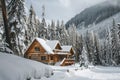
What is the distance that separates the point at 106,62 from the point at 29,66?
277 ft

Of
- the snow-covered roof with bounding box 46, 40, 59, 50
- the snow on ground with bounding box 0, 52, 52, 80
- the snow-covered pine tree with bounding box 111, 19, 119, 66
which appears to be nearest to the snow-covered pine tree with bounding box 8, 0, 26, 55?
the snow-covered roof with bounding box 46, 40, 59, 50

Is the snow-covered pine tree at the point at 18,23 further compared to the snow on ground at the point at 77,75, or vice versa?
the snow-covered pine tree at the point at 18,23

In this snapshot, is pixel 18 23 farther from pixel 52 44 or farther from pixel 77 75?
pixel 52 44

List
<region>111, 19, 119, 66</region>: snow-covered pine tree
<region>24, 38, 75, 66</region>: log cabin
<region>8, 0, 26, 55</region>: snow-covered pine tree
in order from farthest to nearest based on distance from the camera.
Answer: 1. <region>111, 19, 119, 66</region>: snow-covered pine tree
2. <region>24, 38, 75, 66</region>: log cabin
3. <region>8, 0, 26, 55</region>: snow-covered pine tree

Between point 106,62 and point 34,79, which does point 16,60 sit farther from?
point 106,62

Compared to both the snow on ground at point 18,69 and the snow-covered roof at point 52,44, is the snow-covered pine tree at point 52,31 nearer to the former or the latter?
Answer: the snow-covered roof at point 52,44

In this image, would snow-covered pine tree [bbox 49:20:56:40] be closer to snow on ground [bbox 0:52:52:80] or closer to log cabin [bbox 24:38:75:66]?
log cabin [bbox 24:38:75:66]

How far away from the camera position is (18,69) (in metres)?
12.7

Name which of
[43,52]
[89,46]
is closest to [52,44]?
[43,52]

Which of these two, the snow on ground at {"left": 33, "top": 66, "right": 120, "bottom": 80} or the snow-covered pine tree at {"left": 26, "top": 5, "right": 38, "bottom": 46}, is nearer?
the snow on ground at {"left": 33, "top": 66, "right": 120, "bottom": 80}

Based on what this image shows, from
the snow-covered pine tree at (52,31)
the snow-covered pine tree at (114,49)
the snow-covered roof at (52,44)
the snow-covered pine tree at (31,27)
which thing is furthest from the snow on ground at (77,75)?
the snow-covered pine tree at (52,31)

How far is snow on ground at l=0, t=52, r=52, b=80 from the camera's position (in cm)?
1167

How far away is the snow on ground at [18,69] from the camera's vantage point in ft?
38.3

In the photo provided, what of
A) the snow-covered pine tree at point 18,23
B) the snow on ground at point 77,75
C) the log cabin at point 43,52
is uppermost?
the snow-covered pine tree at point 18,23
